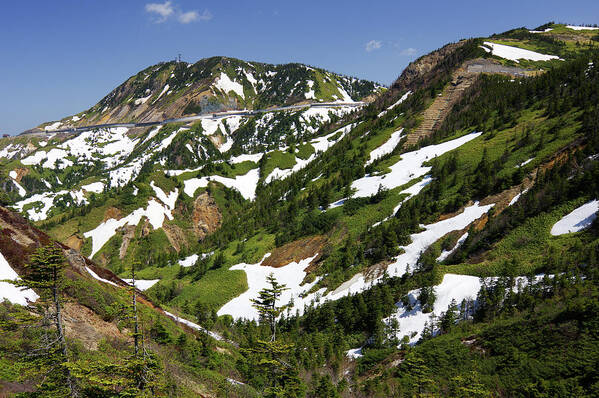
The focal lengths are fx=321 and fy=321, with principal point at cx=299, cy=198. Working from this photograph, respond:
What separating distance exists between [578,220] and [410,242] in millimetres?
18484

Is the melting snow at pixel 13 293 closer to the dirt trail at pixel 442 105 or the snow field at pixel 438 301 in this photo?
the snow field at pixel 438 301

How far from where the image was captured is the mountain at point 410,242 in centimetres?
2139

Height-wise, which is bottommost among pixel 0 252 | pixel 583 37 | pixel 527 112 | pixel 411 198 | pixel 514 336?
pixel 514 336

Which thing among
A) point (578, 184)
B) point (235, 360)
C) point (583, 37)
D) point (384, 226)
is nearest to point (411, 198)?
point (384, 226)

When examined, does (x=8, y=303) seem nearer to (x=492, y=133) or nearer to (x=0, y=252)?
(x=0, y=252)

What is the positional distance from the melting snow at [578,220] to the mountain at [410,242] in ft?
A: 0.55

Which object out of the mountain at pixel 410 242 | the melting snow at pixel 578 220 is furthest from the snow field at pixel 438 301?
the melting snow at pixel 578 220

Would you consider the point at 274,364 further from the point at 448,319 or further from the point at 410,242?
the point at 410,242

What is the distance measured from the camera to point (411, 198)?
181 feet

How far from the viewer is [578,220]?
30812 mm

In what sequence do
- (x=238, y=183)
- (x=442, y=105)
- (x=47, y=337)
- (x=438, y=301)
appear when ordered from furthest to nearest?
(x=238, y=183), (x=442, y=105), (x=438, y=301), (x=47, y=337)

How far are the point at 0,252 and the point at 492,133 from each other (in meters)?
75.2

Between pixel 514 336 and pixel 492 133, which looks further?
pixel 492 133

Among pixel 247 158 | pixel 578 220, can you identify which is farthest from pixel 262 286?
pixel 247 158
